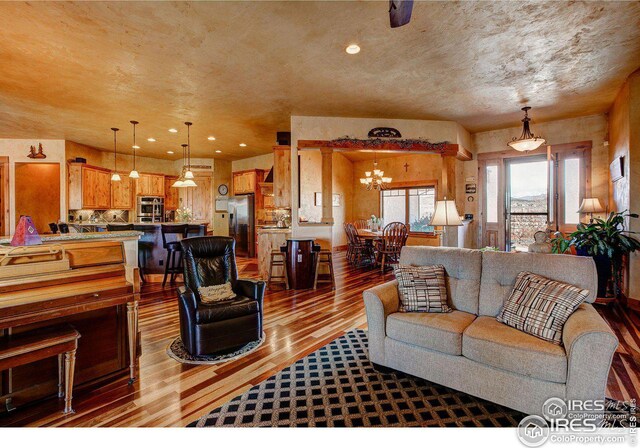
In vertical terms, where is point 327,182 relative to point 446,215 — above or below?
above

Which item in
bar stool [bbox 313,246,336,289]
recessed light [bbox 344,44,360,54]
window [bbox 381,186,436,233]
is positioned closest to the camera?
recessed light [bbox 344,44,360,54]

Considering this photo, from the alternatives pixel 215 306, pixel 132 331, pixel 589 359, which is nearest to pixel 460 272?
pixel 589 359

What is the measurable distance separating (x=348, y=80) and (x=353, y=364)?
3314 mm

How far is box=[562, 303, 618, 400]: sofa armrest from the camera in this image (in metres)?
1.64

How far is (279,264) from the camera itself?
534 cm

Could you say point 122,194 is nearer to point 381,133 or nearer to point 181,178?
point 181,178

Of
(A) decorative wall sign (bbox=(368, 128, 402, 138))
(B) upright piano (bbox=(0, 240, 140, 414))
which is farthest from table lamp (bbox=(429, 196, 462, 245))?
(B) upright piano (bbox=(0, 240, 140, 414))

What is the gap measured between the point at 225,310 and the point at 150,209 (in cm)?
731

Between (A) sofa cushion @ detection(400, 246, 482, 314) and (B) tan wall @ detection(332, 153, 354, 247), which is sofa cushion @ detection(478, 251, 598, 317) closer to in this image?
(A) sofa cushion @ detection(400, 246, 482, 314)

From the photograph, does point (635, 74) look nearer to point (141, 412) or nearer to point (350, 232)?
point (350, 232)

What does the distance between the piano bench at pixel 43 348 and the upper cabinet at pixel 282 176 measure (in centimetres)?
383

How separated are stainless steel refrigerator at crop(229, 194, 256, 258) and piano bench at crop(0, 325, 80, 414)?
6.46 meters

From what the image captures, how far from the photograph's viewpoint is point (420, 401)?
2.04 m

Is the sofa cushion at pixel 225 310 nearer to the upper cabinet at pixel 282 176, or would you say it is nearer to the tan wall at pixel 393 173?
the upper cabinet at pixel 282 176
